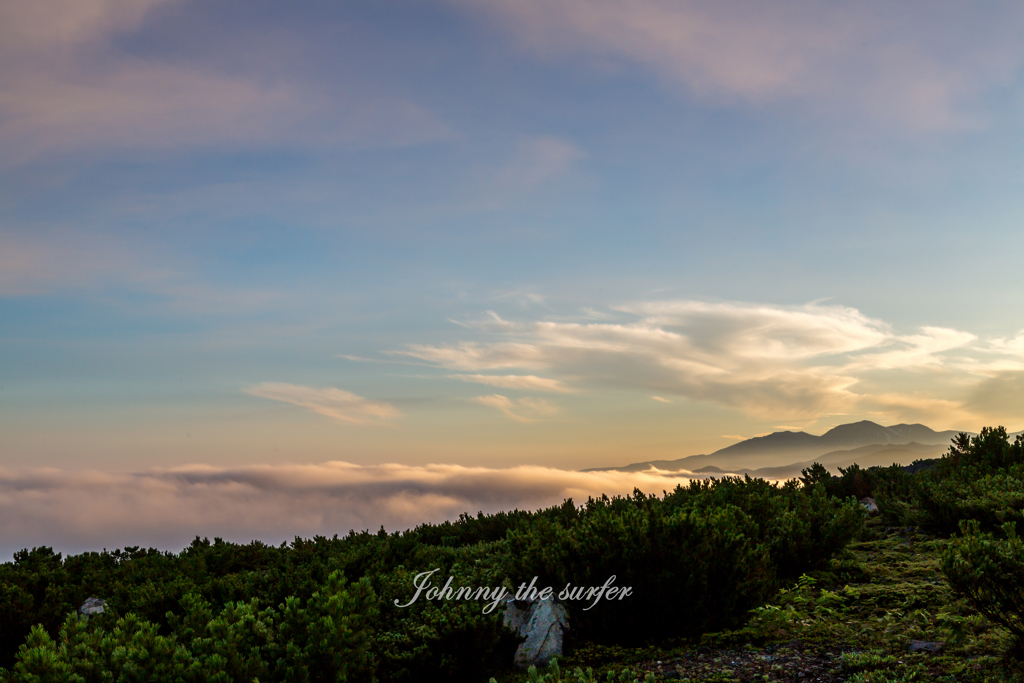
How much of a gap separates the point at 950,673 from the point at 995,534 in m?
5.01

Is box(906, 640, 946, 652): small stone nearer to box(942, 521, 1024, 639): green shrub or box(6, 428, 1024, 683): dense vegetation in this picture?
box(6, 428, 1024, 683): dense vegetation

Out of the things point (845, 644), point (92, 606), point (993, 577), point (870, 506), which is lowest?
point (845, 644)

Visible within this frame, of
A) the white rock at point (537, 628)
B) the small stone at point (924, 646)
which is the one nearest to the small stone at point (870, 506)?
the small stone at point (924, 646)

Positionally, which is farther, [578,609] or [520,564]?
[520,564]

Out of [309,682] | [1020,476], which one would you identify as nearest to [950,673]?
[309,682]

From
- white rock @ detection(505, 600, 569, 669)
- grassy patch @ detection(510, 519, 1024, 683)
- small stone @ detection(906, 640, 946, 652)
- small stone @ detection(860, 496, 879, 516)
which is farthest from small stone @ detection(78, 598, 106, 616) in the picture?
small stone @ detection(860, 496, 879, 516)

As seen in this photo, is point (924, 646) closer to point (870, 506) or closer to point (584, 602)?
point (584, 602)

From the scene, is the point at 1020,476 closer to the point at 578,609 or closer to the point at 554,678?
the point at 578,609

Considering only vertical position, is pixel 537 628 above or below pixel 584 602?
below

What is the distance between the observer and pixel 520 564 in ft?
25.4

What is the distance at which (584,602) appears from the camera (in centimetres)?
727

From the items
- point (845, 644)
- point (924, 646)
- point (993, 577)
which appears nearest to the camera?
point (993, 577)

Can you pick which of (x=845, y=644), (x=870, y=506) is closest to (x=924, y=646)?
(x=845, y=644)

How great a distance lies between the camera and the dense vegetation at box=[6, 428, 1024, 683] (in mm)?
5543
